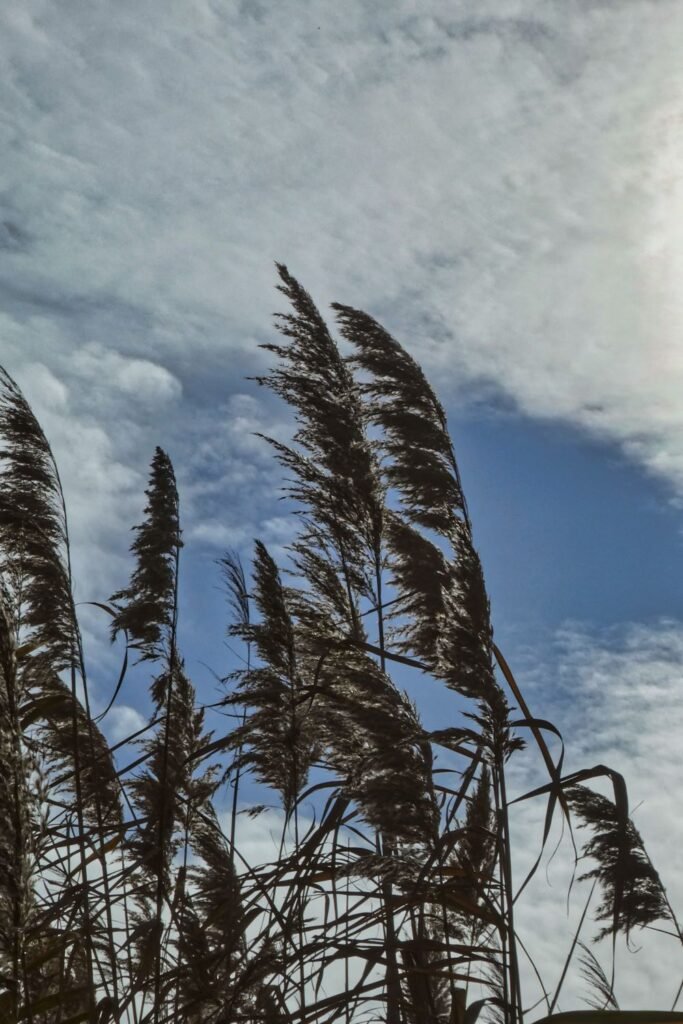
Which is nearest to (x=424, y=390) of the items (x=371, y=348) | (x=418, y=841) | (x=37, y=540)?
(x=371, y=348)

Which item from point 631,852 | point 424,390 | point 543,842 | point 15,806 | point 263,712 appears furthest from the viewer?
point 631,852

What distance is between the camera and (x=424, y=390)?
3.54 m

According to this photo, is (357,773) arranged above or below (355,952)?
above

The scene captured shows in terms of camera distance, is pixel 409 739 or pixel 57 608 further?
pixel 57 608

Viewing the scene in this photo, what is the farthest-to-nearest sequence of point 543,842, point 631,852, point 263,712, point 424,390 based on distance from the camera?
point 631,852 < point 424,390 < point 263,712 < point 543,842

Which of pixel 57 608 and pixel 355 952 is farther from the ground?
pixel 57 608

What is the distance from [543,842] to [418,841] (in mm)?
312

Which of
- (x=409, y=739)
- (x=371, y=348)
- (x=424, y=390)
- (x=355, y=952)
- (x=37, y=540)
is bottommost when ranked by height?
(x=355, y=952)

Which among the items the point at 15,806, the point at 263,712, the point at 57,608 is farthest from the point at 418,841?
the point at 57,608

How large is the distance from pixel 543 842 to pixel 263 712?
1071mm

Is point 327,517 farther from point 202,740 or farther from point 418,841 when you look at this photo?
point 418,841

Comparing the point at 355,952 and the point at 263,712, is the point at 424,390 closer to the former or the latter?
the point at 263,712

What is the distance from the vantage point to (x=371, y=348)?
3.85 metres

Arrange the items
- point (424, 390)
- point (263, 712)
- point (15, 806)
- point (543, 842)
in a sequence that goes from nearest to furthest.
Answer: point (15, 806) → point (543, 842) → point (263, 712) → point (424, 390)
